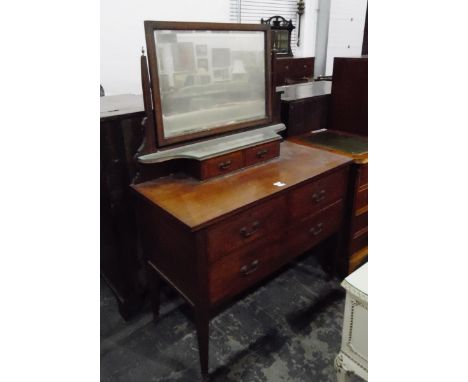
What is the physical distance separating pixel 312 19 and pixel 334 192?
142 inches

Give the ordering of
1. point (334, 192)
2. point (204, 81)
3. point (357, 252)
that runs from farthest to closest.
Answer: point (357, 252), point (334, 192), point (204, 81)

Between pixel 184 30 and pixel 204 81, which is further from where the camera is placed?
pixel 204 81

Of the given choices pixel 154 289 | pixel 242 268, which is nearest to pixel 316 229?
pixel 242 268

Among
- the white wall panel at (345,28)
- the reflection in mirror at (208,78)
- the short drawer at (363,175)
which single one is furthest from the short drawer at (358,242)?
the white wall panel at (345,28)

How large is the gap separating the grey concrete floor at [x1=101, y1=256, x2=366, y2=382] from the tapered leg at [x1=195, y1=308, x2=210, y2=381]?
0.09m

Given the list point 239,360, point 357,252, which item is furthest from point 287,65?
point 239,360

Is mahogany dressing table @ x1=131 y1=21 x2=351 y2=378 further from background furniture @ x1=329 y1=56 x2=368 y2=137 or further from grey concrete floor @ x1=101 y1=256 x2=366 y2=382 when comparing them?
background furniture @ x1=329 y1=56 x2=368 y2=137

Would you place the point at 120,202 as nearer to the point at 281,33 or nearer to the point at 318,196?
the point at 318,196

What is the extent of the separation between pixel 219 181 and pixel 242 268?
40 cm

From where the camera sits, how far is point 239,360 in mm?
1755

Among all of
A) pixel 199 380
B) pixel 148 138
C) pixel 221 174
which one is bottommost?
pixel 199 380

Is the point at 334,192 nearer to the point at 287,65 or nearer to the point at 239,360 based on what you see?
the point at 239,360

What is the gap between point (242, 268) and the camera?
154cm

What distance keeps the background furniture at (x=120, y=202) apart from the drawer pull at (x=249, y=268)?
0.63 m
